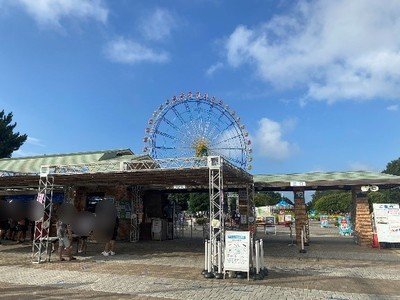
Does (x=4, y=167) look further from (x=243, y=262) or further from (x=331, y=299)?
(x=331, y=299)

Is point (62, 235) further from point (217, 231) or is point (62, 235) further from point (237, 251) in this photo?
point (237, 251)

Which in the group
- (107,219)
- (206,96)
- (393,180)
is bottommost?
(107,219)

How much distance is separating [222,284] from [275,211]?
47.3 m

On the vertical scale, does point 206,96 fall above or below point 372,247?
above

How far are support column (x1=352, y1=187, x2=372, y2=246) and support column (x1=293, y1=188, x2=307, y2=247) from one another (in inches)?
111

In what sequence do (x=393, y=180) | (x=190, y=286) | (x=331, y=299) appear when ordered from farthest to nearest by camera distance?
(x=393, y=180) < (x=190, y=286) < (x=331, y=299)

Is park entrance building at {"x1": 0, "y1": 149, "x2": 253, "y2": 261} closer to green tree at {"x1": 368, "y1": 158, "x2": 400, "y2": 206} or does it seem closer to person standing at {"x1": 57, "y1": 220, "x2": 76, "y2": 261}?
person standing at {"x1": 57, "y1": 220, "x2": 76, "y2": 261}

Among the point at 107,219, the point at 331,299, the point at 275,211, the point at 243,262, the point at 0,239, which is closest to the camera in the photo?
the point at 331,299

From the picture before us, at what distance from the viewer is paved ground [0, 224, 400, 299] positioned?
786 centimetres

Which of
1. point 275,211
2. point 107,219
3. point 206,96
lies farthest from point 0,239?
point 275,211

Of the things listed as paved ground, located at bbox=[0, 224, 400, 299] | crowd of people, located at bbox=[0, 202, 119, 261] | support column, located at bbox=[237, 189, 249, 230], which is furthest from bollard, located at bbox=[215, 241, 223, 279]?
support column, located at bbox=[237, 189, 249, 230]

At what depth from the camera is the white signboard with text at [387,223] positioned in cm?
1770

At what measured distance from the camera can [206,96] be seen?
2375 cm

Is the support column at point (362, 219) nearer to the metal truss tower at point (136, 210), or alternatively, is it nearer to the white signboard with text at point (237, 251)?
the white signboard with text at point (237, 251)
